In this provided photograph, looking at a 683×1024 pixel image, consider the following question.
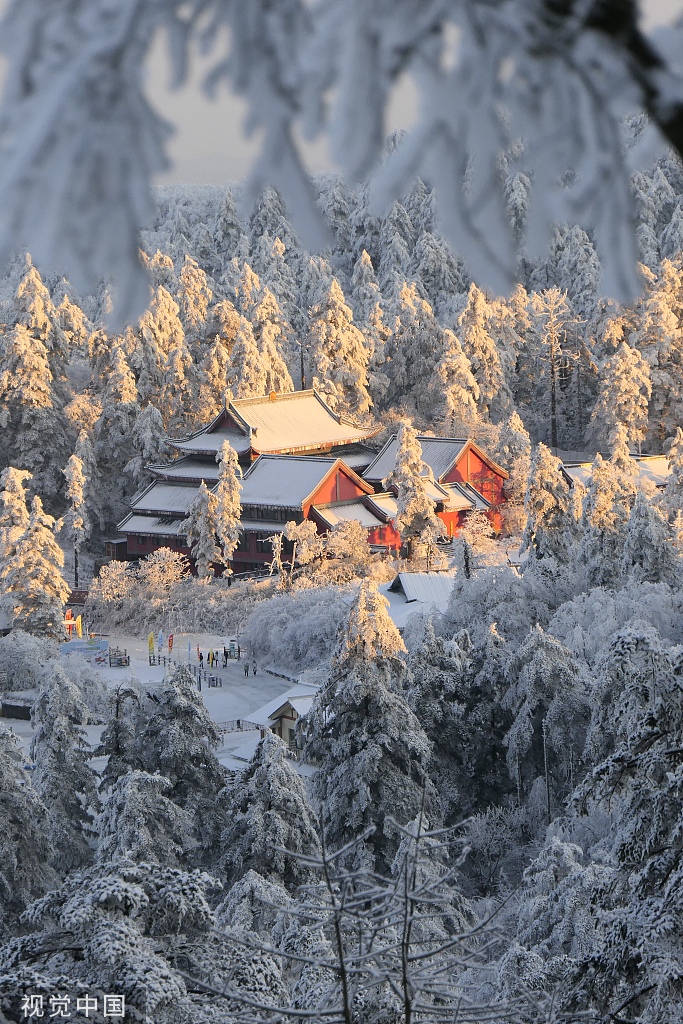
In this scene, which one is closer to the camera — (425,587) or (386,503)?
(425,587)

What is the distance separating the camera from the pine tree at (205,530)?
3528 cm

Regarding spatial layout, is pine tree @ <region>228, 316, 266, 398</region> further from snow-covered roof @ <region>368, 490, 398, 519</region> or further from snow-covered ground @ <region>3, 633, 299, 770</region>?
snow-covered ground @ <region>3, 633, 299, 770</region>

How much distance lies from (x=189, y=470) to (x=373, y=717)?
25399 millimetres

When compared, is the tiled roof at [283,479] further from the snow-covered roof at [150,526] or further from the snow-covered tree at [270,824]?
the snow-covered tree at [270,824]

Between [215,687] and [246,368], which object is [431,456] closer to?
[246,368]

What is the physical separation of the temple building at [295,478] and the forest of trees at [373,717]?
1.42m

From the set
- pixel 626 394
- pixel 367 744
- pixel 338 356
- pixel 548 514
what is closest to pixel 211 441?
pixel 338 356

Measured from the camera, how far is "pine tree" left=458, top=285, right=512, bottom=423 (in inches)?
1882

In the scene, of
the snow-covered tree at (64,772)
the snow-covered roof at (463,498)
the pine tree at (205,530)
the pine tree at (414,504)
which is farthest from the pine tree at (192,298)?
the snow-covered tree at (64,772)

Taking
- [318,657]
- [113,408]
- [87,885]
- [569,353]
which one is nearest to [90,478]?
[113,408]

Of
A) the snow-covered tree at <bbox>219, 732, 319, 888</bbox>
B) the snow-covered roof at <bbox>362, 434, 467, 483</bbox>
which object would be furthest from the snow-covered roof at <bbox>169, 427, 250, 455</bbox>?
the snow-covered tree at <bbox>219, 732, 319, 888</bbox>

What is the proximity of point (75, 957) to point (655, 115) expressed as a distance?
311 inches

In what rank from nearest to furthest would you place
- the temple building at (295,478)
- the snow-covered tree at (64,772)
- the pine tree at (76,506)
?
the snow-covered tree at (64,772) → the temple building at (295,478) → the pine tree at (76,506)

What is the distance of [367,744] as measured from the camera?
15.8m
